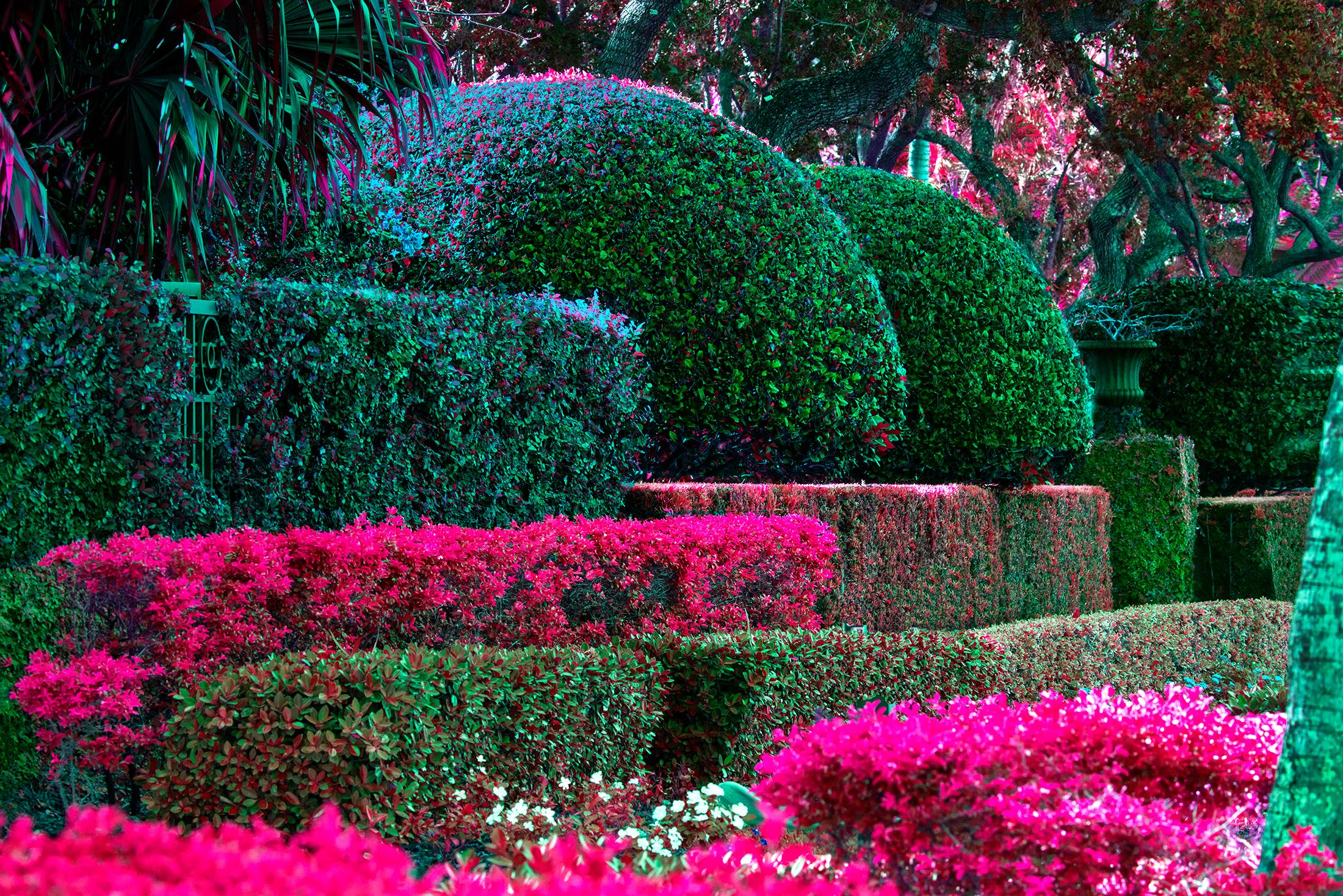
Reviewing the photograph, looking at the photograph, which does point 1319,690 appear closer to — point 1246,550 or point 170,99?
point 170,99

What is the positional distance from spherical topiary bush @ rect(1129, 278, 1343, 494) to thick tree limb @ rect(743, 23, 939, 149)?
4.38 meters

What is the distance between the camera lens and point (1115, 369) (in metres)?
14.8

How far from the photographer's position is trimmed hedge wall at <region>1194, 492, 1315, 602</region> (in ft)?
44.2

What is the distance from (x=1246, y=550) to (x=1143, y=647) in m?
4.14

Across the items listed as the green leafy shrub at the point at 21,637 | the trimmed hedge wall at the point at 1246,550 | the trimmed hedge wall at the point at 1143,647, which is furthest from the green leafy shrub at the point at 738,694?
the trimmed hedge wall at the point at 1246,550

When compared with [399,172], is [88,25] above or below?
above

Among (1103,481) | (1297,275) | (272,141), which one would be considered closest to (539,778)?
(272,141)

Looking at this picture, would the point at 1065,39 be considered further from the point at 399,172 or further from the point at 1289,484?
the point at 399,172

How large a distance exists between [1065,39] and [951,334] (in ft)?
19.1

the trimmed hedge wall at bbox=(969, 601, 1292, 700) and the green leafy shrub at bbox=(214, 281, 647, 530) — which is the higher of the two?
the green leafy shrub at bbox=(214, 281, 647, 530)

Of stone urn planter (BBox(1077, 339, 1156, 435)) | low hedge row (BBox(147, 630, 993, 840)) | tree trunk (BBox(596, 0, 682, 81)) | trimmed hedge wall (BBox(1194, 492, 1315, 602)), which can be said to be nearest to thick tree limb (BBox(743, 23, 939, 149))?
tree trunk (BBox(596, 0, 682, 81))

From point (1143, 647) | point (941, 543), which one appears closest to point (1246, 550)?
point (1143, 647)

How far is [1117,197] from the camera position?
814 inches

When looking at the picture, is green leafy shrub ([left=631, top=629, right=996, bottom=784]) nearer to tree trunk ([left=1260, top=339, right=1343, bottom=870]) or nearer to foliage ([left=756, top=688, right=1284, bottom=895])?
foliage ([left=756, top=688, right=1284, bottom=895])
